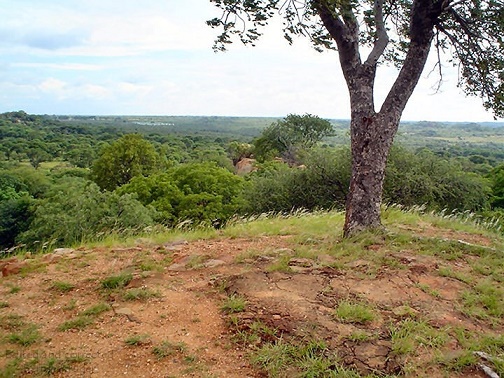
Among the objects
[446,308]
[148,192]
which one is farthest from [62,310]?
[148,192]

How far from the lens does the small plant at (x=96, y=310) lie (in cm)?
392

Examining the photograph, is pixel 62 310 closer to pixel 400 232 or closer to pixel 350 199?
pixel 350 199

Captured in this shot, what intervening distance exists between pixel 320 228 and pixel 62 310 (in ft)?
14.2

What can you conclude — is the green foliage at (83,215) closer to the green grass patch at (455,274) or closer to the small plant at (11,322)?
the small plant at (11,322)

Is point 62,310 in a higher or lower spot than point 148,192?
higher

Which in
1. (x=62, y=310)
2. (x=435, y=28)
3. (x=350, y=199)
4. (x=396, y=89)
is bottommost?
(x=62, y=310)

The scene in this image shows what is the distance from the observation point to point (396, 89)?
593cm

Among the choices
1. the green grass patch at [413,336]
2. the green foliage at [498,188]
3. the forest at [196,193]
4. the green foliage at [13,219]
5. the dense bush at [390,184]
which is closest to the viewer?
the green grass patch at [413,336]

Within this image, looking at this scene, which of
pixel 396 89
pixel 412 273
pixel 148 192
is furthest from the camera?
pixel 148 192

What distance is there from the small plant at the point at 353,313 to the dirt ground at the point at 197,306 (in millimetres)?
75

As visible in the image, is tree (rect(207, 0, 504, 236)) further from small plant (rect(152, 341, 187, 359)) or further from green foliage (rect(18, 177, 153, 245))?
green foliage (rect(18, 177, 153, 245))

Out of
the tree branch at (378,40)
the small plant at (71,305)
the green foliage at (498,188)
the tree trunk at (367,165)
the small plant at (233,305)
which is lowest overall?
the green foliage at (498,188)

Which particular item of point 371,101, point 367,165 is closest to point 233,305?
point 367,165

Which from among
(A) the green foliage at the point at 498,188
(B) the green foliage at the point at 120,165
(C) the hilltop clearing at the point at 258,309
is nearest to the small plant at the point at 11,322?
(C) the hilltop clearing at the point at 258,309
